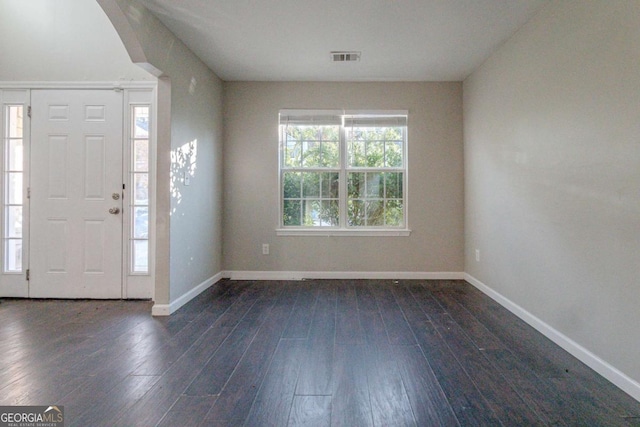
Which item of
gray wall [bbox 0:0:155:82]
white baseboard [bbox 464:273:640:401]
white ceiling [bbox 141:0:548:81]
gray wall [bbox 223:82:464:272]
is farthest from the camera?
gray wall [bbox 223:82:464:272]

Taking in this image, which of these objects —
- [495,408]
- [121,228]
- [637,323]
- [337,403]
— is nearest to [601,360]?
[637,323]

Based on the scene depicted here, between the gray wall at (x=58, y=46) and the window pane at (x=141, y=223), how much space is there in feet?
4.31

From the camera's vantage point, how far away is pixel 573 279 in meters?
2.29

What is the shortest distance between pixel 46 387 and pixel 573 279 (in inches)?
126

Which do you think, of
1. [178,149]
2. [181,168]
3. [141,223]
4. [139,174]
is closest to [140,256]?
[141,223]

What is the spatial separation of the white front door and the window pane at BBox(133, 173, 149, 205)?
0.45 ft

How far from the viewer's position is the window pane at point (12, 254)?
3504mm

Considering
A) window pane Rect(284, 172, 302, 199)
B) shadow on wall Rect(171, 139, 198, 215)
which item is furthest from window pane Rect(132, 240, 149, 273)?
window pane Rect(284, 172, 302, 199)

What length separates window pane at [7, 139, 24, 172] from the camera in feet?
11.5

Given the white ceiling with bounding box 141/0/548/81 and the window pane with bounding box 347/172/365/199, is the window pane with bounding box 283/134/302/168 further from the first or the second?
the white ceiling with bounding box 141/0/548/81

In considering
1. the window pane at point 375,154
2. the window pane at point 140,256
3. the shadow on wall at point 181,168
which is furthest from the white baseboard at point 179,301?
the window pane at point 375,154

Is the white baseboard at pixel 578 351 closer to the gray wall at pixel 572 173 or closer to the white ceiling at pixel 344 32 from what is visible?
the gray wall at pixel 572 173

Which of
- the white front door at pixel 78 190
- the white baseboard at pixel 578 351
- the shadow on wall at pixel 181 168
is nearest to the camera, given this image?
the white baseboard at pixel 578 351

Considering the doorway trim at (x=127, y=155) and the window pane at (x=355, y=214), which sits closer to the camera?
the doorway trim at (x=127, y=155)
